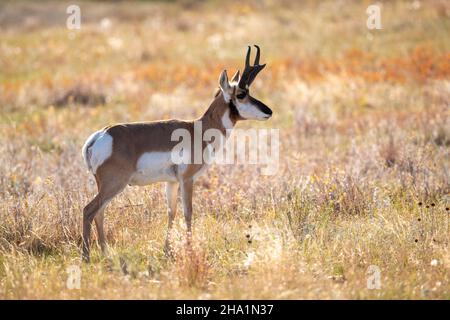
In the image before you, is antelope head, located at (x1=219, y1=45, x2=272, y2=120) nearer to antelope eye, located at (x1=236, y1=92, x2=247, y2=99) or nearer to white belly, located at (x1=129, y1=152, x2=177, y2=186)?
antelope eye, located at (x1=236, y1=92, x2=247, y2=99)

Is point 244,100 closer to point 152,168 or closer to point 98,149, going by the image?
point 152,168

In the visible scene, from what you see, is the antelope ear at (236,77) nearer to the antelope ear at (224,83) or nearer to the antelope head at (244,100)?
the antelope head at (244,100)

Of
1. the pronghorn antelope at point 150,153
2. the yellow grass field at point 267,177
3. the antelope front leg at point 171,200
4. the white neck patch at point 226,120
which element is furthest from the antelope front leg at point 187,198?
the white neck patch at point 226,120

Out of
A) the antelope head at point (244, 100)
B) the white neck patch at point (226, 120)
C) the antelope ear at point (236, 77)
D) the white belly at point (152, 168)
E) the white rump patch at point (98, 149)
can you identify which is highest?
the antelope ear at point (236, 77)

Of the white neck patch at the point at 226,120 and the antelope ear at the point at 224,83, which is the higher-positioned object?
the antelope ear at the point at 224,83

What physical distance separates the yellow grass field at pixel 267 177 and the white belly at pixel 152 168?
26.1 inches

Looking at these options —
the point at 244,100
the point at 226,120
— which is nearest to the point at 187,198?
the point at 226,120

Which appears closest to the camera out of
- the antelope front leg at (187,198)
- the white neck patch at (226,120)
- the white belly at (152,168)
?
the white belly at (152,168)

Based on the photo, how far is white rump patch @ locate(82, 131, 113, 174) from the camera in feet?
24.0

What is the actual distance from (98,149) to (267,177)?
331 cm

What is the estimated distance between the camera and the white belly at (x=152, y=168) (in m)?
7.50

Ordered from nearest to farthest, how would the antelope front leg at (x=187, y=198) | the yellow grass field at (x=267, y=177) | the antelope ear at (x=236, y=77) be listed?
the yellow grass field at (x=267, y=177) < the antelope front leg at (x=187, y=198) < the antelope ear at (x=236, y=77)

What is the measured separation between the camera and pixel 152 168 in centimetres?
757

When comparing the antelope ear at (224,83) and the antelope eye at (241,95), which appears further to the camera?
the antelope eye at (241,95)
